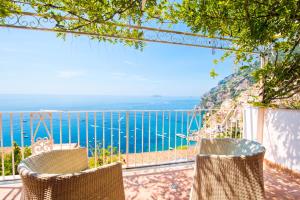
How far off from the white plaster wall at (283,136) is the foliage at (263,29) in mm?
445

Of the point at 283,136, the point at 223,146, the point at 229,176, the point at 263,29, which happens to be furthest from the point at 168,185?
the point at 263,29

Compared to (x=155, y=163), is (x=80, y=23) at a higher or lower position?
higher

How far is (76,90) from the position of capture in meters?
21.6

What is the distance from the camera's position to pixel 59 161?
165 centimetres

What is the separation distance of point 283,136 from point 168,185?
219cm

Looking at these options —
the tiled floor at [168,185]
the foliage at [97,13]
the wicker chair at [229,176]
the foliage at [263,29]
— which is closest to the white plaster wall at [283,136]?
the tiled floor at [168,185]

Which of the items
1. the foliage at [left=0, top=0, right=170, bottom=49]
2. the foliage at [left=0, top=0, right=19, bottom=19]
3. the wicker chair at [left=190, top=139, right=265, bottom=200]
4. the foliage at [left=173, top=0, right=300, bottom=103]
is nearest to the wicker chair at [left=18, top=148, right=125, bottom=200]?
the wicker chair at [left=190, top=139, right=265, bottom=200]

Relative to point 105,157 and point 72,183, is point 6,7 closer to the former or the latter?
point 72,183

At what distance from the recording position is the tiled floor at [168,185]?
243cm

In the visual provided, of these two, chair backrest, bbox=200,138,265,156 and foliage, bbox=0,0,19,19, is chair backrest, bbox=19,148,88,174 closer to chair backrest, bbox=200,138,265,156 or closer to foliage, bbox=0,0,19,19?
chair backrest, bbox=200,138,265,156

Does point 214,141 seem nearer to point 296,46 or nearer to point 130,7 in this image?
point 130,7

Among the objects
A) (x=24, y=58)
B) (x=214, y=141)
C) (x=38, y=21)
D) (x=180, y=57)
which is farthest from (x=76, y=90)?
(x=214, y=141)

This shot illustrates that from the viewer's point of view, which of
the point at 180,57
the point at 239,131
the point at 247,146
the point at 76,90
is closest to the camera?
the point at 247,146

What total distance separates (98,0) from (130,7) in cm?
45
